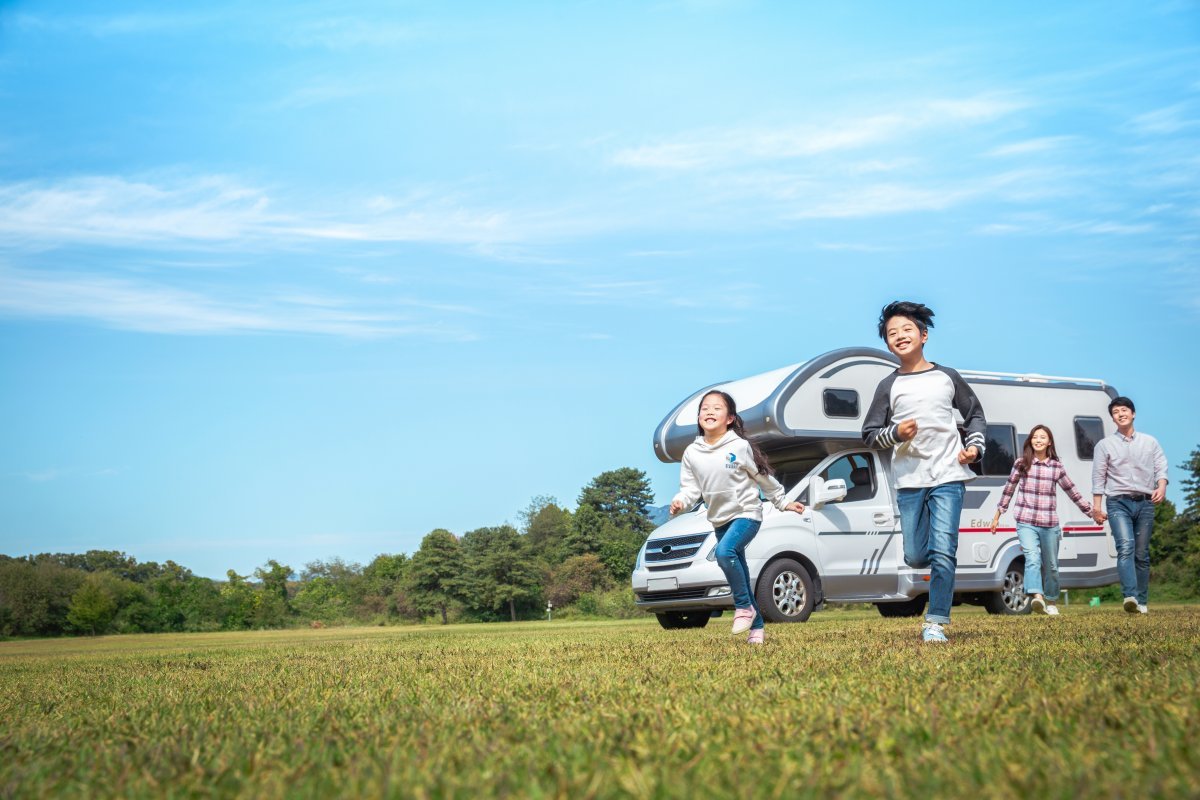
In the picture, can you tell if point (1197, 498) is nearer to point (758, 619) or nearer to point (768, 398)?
point (768, 398)

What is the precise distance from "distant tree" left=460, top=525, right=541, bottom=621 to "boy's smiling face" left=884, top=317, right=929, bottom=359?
3835 centimetres

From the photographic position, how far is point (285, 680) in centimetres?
618

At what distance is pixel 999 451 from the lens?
590 inches

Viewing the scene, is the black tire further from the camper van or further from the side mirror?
the side mirror

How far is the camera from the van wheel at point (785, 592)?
1270cm

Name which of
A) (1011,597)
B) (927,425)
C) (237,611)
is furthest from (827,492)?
(237,611)

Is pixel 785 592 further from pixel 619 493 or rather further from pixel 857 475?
pixel 619 493

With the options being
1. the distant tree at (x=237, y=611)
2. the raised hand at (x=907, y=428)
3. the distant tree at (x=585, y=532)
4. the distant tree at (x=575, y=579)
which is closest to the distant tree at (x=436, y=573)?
the distant tree at (x=575, y=579)

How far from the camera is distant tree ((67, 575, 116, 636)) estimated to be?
43844 millimetres

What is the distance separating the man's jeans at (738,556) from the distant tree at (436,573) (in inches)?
1554

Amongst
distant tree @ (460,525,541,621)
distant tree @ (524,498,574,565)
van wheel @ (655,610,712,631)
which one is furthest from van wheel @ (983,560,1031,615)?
distant tree @ (524,498,574,565)

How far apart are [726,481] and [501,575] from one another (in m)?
38.9

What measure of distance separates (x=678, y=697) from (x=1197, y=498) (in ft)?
186

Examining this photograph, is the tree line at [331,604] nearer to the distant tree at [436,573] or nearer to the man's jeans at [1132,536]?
the distant tree at [436,573]
